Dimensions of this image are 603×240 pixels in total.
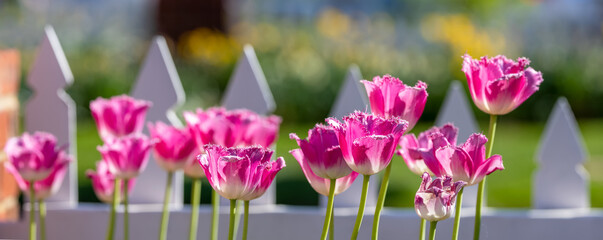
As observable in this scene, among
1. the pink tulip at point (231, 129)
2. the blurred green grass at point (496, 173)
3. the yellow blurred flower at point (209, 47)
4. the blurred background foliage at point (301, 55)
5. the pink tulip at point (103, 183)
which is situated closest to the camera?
the pink tulip at point (231, 129)

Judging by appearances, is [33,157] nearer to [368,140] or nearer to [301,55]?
[368,140]

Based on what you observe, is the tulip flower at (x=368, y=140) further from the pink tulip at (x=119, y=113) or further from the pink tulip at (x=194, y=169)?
the pink tulip at (x=119, y=113)

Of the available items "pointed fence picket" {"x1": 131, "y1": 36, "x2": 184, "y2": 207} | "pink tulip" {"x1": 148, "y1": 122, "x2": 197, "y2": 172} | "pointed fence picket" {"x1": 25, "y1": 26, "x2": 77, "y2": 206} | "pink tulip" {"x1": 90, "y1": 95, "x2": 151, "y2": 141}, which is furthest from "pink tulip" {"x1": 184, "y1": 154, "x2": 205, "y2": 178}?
"pointed fence picket" {"x1": 25, "y1": 26, "x2": 77, "y2": 206}

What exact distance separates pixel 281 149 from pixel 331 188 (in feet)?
13.6

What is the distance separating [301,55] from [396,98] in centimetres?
610

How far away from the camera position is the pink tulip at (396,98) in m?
1.10

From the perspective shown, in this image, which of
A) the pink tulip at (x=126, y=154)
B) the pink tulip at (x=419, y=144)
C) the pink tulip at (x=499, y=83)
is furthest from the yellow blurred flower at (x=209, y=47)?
the pink tulip at (x=499, y=83)

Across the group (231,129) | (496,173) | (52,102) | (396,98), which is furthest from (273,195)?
(496,173)

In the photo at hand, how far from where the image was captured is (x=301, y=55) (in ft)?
23.6

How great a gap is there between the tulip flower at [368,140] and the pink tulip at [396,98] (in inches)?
2.9

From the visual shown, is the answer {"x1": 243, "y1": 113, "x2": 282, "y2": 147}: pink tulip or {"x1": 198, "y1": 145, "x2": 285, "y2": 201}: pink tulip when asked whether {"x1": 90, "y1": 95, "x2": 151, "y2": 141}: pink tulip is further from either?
{"x1": 198, "y1": 145, "x2": 285, "y2": 201}: pink tulip

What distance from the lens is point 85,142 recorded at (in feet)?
18.1

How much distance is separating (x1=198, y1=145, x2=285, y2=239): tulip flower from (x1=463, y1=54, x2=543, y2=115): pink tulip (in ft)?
1.06

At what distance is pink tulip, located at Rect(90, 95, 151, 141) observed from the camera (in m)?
1.51
